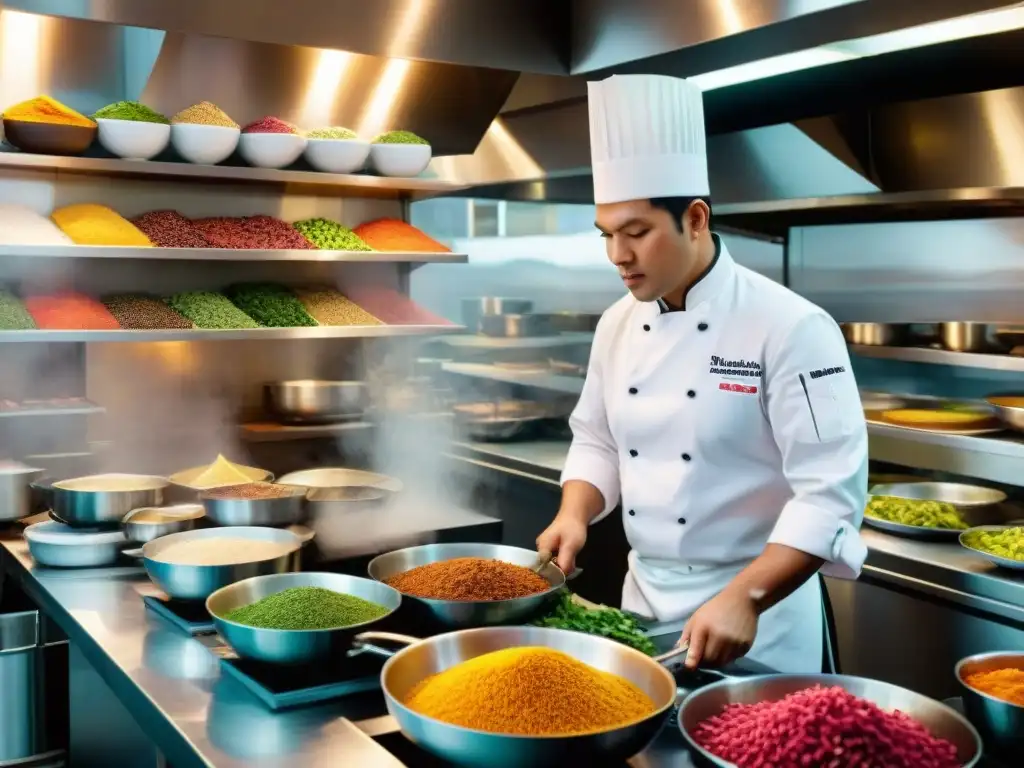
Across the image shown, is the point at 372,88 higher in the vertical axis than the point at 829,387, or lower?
higher

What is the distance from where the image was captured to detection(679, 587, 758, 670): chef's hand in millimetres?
1547

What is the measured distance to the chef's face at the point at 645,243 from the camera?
190 cm

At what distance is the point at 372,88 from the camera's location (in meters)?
3.75

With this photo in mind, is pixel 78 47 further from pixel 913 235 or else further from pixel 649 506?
pixel 913 235

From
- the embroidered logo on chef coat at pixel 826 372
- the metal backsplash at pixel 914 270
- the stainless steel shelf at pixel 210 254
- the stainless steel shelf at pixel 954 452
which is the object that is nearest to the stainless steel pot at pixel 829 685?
the embroidered logo on chef coat at pixel 826 372

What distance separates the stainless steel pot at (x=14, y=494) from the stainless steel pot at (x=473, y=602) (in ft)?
4.97

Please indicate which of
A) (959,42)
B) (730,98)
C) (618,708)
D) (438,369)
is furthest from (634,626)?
(438,369)

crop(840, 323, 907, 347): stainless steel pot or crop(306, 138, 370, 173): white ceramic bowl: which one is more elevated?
crop(306, 138, 370, 173): white ceramic bowl

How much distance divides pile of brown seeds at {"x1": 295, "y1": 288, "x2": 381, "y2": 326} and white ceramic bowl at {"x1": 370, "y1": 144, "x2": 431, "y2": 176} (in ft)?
1.53

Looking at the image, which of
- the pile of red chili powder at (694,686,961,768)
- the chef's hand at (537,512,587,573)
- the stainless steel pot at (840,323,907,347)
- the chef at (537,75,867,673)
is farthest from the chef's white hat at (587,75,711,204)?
the stainless steel pot at (840,323,907,347)

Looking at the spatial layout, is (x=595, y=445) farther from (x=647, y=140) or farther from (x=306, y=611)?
(x=306, y=611)

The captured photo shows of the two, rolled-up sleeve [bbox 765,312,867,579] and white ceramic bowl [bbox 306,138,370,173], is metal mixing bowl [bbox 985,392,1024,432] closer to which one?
rolled-up sleeve [bbox 765,312,867,579]

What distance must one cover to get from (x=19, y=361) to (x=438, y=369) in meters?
1.66

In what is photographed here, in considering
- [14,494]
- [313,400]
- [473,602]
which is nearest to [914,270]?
[313,400]
